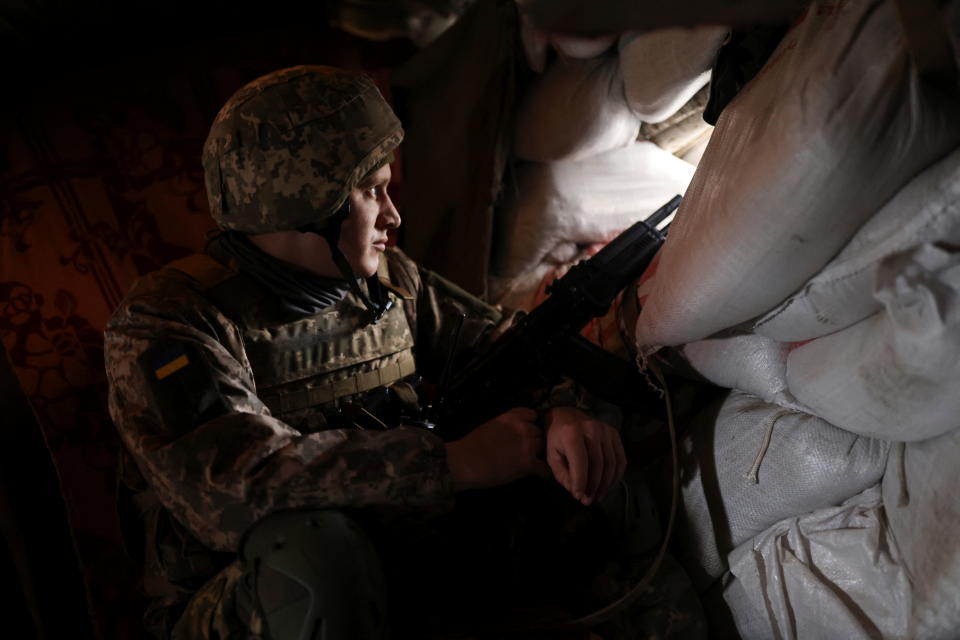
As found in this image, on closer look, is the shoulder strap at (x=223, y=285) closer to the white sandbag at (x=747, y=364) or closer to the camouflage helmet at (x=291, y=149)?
the camouflage helmet at (x=291, y=149)

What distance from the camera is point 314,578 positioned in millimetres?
747

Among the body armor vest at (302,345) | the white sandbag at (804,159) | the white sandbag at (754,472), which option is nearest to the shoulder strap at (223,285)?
the body armor vest at (302,345)

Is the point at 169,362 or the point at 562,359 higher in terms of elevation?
the point at 169,362

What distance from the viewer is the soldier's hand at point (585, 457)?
88 cm

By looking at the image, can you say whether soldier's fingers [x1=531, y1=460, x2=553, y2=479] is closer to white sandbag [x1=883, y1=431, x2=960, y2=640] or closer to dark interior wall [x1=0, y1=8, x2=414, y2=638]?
white sandbag [x1=883, y1=431, x2=960, y2=640]

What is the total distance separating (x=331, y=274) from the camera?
106 centimetres

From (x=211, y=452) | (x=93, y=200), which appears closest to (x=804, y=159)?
(x=211, y=452)

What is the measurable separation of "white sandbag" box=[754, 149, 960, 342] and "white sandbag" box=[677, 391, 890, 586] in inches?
5.3

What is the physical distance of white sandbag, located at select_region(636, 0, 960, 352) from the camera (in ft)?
1.98

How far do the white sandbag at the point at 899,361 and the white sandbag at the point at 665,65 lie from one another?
1.41ft

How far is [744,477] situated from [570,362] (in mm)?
309

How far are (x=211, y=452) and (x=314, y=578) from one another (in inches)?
7.7

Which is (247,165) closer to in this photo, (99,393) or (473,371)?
(473,371)

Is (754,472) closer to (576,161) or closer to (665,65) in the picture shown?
(665,65)
